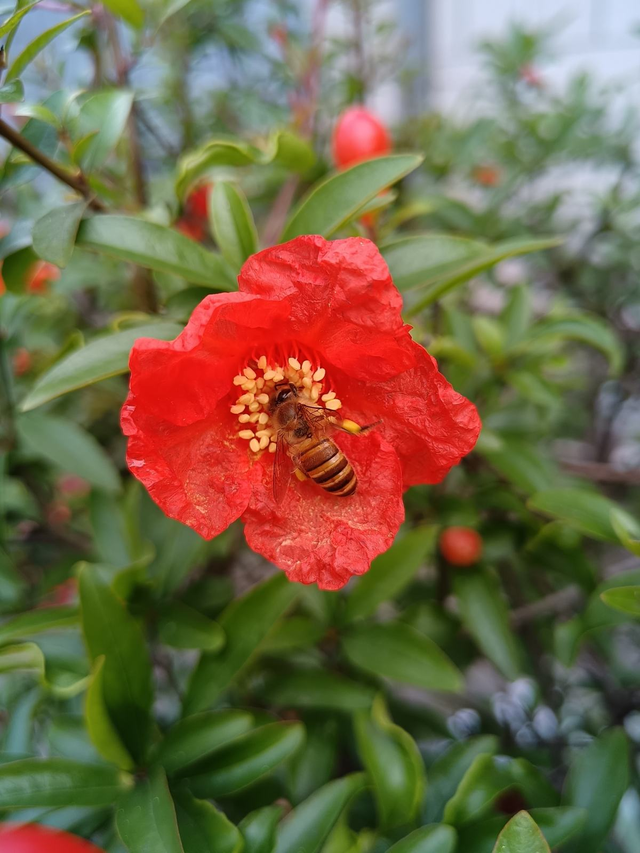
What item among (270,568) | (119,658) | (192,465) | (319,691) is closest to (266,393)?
(192,465)

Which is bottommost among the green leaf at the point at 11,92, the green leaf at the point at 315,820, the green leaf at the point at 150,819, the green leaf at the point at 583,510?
the green leaf at the point at 315,820

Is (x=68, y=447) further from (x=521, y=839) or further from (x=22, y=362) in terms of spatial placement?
(x=521, y=839)

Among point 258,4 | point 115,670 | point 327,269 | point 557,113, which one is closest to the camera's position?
point 327,269

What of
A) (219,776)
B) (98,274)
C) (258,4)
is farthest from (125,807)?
(258,4)

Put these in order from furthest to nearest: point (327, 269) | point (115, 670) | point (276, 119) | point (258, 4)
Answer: point (258, 4) < point (276, 119) < point (115, 670) < point (327, 269)

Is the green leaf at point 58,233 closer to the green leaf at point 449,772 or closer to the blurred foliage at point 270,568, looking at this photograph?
the blurred foliage at point 270,568

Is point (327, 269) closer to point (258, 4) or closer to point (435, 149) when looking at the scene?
point (435, 149)

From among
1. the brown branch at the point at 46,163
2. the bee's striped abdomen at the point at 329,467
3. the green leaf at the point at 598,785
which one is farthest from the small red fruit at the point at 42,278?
the green leaf at the point at 598,785
